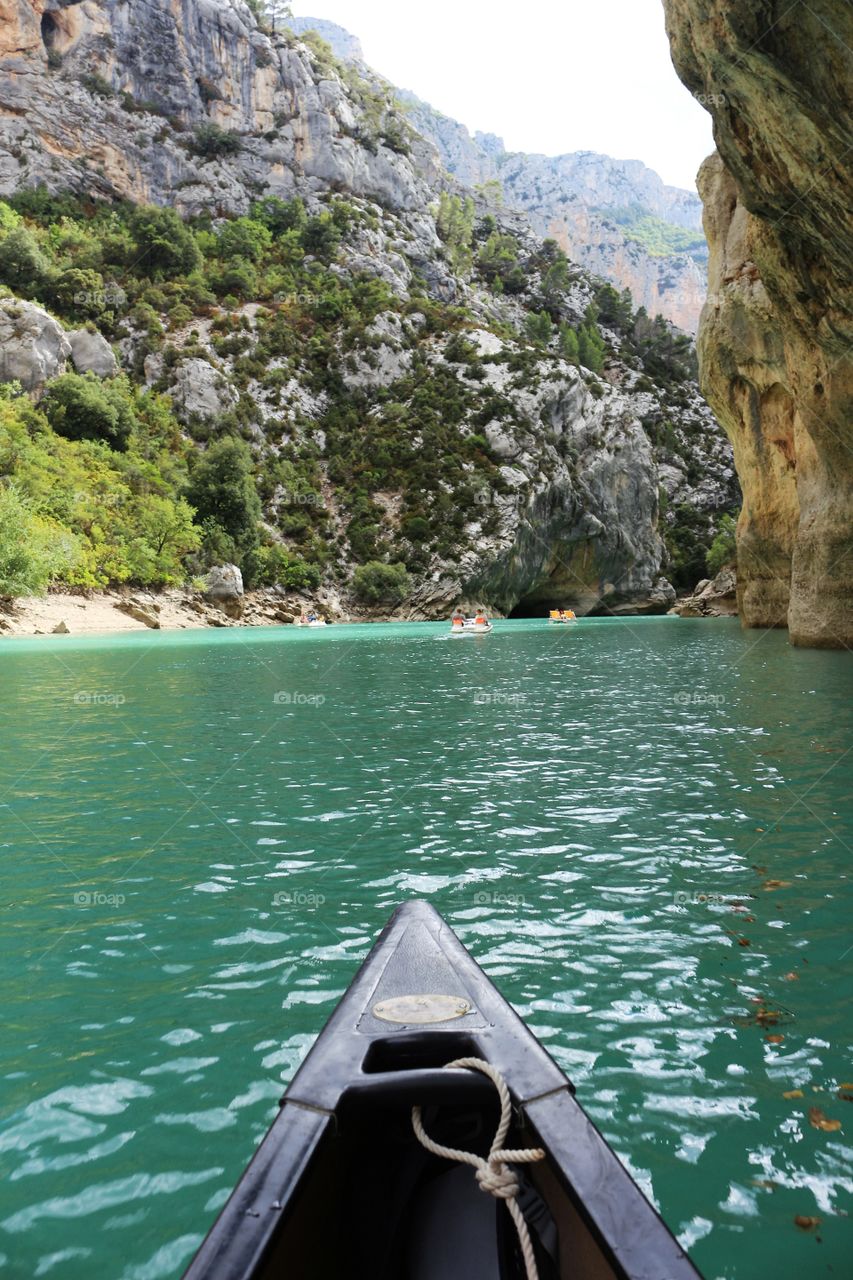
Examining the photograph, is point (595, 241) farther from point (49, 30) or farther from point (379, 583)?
point (379, 583)

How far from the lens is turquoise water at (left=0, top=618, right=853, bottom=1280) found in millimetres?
2947

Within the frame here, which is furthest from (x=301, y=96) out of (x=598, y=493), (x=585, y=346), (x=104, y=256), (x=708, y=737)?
(x=708, y=737)

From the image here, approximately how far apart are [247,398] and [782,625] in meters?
53.5

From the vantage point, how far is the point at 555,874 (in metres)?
6.23

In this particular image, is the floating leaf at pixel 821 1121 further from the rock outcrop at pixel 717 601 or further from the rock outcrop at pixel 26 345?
the rock outcrop at pixel 717 601

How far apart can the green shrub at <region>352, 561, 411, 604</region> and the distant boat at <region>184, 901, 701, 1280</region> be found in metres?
62.5

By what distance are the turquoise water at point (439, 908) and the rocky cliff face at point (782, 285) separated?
38.0ft

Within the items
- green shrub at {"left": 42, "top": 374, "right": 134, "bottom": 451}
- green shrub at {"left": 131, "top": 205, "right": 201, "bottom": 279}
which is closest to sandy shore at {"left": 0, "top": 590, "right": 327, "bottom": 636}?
green shrub at {"left": 42, "top": 374, "right": 134, "bottom": 451}

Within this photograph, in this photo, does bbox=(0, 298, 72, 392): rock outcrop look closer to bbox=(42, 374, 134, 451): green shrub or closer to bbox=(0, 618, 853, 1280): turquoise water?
bbox=(42, 374, 134, 451): green shrub

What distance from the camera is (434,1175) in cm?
259

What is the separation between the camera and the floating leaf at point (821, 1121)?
3.21 m

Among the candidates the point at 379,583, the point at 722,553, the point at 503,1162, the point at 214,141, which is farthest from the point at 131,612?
the point at 214,141

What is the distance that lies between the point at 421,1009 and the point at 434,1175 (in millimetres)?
595

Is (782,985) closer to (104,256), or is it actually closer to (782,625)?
(782,625)
